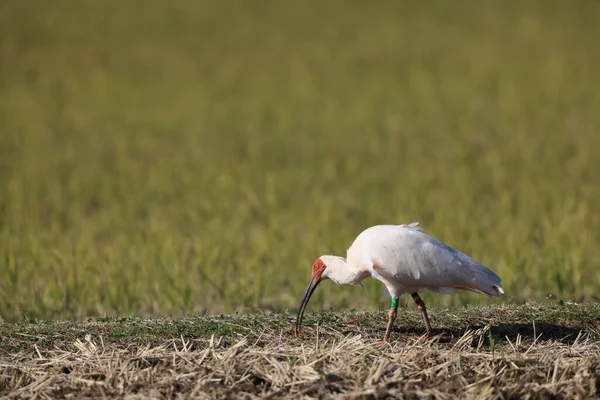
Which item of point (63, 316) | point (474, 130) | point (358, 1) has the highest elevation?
point (358, 1)

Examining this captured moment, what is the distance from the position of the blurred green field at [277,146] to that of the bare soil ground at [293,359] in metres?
1.66

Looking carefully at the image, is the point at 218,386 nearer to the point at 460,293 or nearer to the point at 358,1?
the point at 460,293

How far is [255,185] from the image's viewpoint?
38.0ft

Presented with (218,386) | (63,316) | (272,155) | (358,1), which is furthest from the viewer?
(358,1)

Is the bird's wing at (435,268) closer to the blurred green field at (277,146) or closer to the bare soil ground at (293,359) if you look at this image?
the bare soil ground at (293,359)

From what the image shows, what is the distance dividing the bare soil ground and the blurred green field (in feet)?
5.45

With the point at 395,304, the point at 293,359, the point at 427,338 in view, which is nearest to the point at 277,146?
the point at 395,304

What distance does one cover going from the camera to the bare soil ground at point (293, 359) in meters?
4.52

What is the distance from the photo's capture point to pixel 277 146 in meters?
13.3

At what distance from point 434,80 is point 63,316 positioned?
9.98 metres

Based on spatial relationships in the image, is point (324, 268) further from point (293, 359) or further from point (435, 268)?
point (293, 359)

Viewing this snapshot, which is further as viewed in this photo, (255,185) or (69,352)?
(255,185)

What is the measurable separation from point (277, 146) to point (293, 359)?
28.3 feet

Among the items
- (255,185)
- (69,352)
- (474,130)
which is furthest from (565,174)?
(69,352)
